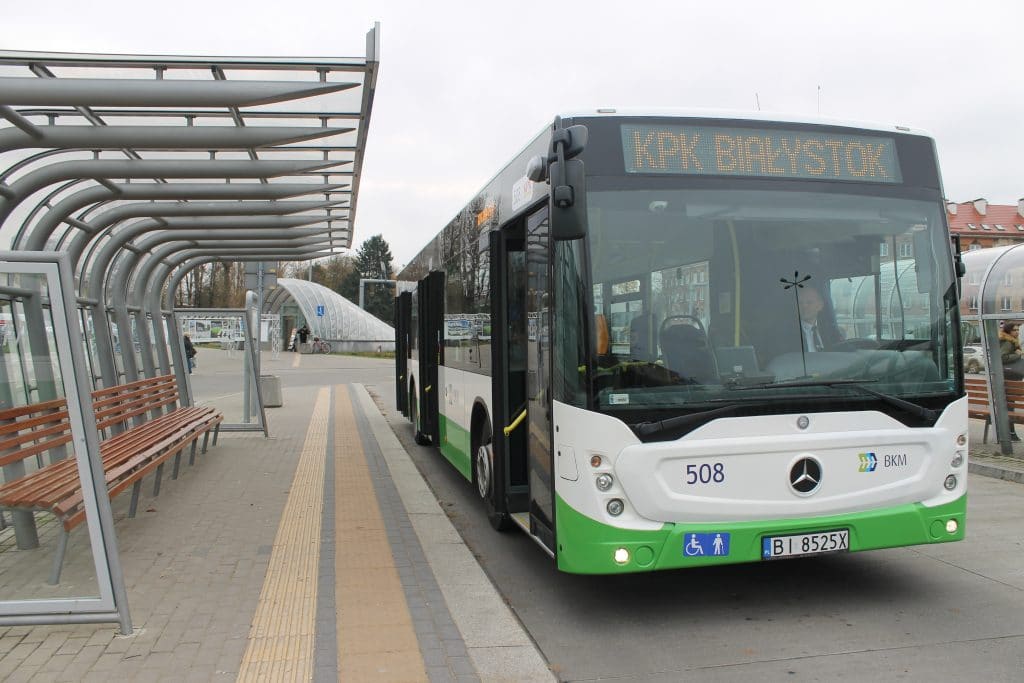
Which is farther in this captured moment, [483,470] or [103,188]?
[103,188]

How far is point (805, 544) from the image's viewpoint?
186 inches

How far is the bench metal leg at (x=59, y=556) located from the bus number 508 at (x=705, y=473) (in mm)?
3786

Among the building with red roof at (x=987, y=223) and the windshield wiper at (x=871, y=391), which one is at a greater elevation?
the building with red roof at (x=987, y=223)

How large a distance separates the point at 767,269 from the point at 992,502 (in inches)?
200

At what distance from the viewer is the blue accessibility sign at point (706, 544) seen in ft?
15.0

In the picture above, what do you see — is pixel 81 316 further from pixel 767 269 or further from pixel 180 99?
pixel 767 269

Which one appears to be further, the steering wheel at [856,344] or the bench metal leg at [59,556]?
A: the bench metal leg at [59,556]

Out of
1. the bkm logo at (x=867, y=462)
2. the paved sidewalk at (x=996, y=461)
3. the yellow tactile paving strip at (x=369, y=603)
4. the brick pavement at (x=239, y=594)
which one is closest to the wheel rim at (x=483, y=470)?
the brick pavement at (x=239, y=594)

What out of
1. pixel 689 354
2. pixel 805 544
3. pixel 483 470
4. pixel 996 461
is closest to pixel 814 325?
pixel 689 354

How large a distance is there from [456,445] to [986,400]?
7285 millimetres

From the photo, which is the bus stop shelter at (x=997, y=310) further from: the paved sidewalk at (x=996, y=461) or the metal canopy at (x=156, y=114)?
the metal canopy at (x=156, y=114)

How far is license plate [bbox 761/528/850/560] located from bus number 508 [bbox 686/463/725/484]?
0.43 metres

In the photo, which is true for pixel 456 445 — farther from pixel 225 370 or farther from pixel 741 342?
pixel 225 370

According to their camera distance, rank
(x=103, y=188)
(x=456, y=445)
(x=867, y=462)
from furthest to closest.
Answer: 1. (x=456, y=445)
2. (x=103, y=188)
3. (x=867, y=462)
